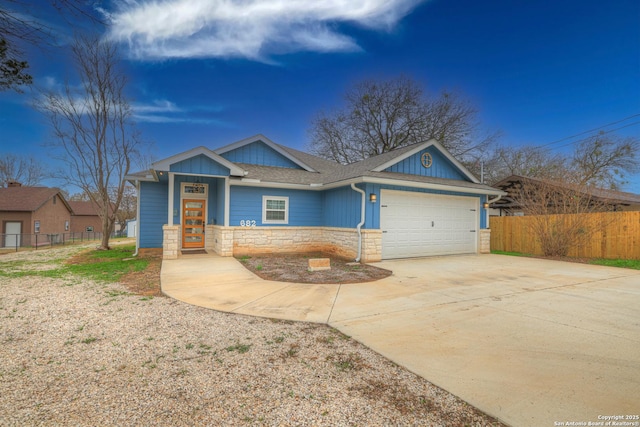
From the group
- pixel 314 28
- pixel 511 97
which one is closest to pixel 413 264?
pixel 314 28

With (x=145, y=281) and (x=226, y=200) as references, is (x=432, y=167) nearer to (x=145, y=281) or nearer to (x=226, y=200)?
(x=226, y=200)

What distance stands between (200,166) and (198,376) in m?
8.34

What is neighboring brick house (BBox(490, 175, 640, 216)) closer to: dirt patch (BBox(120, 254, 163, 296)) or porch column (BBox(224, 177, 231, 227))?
porch column (BBox(224, 177, 231, 227))

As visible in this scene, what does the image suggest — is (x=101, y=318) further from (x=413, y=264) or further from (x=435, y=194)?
(x=435, y=194)

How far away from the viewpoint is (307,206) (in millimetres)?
12000

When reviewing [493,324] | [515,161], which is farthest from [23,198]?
[515,161]

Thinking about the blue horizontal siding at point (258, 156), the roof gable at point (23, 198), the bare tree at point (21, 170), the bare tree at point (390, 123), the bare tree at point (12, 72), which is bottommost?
the roof gable at point (23, 198)

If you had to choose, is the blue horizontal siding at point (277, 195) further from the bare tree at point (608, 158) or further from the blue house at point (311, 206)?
the bare tree at point (608, 158)

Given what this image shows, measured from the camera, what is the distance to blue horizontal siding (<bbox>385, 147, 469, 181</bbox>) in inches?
438

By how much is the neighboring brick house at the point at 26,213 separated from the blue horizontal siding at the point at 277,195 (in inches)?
742

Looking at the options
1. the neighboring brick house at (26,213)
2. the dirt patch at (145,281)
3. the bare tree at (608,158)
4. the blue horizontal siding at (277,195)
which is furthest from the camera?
the neighboring brick house at (26,213)

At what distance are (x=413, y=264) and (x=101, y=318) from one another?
7.95m

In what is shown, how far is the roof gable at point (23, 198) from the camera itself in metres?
22.3

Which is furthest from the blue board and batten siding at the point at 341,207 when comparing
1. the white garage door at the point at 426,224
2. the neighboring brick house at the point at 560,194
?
the neighboring brick house at the point at 560,194
